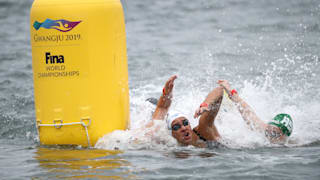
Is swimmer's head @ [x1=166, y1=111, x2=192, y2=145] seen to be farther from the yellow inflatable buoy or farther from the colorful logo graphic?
the colorful logo graphic

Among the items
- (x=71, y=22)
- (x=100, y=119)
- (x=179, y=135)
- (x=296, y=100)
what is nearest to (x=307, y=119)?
(x=296, y=100)

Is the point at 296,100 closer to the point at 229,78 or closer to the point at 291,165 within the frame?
the point at 229,78

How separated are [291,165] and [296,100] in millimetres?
4853

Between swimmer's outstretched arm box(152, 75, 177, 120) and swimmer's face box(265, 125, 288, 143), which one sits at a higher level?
swimmer's outstretched arm box(152, 75, 177, 120)

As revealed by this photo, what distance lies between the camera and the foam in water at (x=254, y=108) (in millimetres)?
8500

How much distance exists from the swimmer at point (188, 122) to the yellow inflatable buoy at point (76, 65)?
953mm

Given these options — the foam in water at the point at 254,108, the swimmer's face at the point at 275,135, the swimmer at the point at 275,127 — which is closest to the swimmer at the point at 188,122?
the foam in water at the point at 254,108

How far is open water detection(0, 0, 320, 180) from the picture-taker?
24.2 ft

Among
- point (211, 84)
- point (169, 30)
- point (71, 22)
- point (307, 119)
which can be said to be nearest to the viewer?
point (71, 22)

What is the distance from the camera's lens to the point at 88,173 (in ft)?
23.2

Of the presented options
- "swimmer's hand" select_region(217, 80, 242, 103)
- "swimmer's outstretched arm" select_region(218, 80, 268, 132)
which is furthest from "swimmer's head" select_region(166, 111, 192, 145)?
"swimmer's outstretched arm" select_region(218, 80, 268, 132)

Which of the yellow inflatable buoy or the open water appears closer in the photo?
the open water

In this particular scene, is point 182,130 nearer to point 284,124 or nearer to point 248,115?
point 248,115

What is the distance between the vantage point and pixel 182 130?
8367 mm
